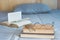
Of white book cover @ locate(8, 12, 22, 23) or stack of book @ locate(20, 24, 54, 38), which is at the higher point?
white book cover @ locate(8, 12, 22, 23)

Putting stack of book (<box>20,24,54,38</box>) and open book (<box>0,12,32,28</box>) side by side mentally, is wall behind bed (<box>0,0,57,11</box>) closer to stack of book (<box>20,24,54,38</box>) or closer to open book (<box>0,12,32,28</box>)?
open book (<box>0,12,32,28</box>)

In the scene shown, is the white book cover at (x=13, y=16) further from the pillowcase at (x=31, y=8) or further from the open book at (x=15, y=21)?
the pillowcase at (x=31, y=8)

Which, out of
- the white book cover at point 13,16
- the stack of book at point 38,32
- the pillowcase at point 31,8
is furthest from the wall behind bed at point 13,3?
the stack of book at point 38,32

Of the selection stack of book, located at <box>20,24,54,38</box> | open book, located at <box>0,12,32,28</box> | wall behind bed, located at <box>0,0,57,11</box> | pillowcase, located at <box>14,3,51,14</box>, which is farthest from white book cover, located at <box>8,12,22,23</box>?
wall behind bed, located at <box>0,0,57,11</box>

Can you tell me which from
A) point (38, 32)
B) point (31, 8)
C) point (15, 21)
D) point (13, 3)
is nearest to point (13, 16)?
point (15, 21)

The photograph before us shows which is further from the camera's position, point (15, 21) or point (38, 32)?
point (15, 21)

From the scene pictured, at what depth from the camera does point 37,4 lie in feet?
9.21

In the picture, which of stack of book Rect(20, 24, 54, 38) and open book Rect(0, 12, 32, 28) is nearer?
stack of book Rect(20, 24, 54, 38)

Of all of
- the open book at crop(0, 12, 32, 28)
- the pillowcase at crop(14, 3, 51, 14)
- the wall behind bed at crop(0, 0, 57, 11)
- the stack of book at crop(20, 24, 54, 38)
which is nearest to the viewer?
the stack of book at crop(20, 24, 54, 38)

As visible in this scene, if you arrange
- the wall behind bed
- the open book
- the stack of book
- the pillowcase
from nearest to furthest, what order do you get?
the stack of book → the open book → the pillowcase → the wall behind bed

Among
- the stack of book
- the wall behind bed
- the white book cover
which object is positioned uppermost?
the wall behind bed

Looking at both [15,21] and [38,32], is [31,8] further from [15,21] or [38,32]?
[38,32]

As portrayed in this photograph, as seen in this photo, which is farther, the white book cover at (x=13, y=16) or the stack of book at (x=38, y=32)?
the white book cover at (x=13, y=16)

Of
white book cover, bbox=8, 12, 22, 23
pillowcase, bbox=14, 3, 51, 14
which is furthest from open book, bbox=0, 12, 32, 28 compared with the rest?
pillowcase, bbox=14, 3, 51, 14
